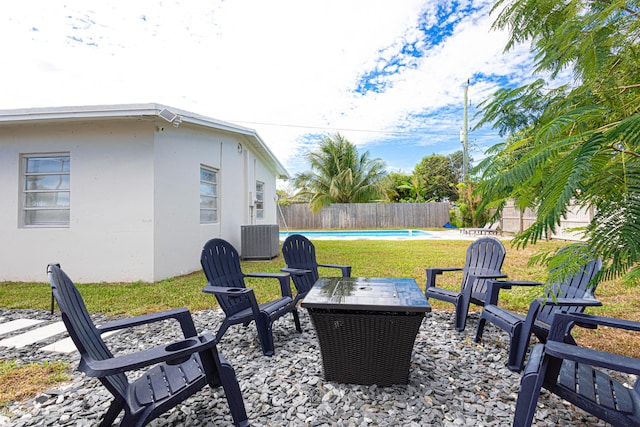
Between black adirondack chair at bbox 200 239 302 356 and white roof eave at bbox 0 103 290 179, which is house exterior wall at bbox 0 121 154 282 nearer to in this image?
white roof eave at bbox 0 103 290 179

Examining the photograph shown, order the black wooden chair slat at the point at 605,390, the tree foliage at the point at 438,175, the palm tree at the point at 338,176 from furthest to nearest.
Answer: the tree foliage at the point at 438,175 → the palm tree at the point at 338,176 → the black wooden chair slat at the point at 605,390

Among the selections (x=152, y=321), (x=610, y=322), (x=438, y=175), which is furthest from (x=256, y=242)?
(x=438, y=175)

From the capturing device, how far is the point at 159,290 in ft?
17.9

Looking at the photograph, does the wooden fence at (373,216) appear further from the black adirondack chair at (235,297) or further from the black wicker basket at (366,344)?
the black wicker basket at (366,344)

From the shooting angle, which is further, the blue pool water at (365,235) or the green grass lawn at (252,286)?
the blue pool water at (365,235)

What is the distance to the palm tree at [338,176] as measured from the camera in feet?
71.8

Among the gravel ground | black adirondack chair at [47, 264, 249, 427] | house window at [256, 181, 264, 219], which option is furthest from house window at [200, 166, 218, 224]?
black adirondack chair at [47, 264, 249, 427]

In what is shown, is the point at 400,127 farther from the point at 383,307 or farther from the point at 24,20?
the point at 383,307

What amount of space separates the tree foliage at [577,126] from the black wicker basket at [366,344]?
1279 mm

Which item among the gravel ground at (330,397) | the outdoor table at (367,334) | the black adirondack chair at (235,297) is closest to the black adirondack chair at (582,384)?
the gravel ground at (330,397)

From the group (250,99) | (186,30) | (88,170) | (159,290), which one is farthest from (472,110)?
(250,99)

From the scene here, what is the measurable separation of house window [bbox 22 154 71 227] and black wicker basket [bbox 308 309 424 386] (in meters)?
6.36

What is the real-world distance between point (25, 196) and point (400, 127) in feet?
76.8

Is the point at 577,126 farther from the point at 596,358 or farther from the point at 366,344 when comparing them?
the point at 366,344
